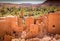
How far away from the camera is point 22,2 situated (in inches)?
440

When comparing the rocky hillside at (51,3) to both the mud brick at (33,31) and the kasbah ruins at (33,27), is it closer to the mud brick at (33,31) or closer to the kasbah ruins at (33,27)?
the kasbah ruins at (33,27)

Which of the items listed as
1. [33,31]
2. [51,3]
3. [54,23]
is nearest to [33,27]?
[33,31]

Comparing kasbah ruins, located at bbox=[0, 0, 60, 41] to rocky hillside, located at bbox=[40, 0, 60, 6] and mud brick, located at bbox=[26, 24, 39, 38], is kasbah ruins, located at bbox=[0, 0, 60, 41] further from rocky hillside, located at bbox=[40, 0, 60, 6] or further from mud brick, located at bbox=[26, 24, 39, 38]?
rocky hillside, located at bbox=[40, 0, 60, 6]

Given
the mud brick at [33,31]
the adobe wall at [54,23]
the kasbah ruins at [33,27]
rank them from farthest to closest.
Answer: the adobe wall at [54,23] < the kasbah ruins at [33,27] < the mud brick at [33,31]

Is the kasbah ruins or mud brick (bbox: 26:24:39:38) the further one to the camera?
the kasbah ruins

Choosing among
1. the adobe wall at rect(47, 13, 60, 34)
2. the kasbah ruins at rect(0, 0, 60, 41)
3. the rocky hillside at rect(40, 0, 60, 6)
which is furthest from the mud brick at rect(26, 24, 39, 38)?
the rocky hillside at rect(40, 0, 60, 6)

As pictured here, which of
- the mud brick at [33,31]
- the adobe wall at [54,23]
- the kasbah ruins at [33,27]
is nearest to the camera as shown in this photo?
the mud brick at [33,31]

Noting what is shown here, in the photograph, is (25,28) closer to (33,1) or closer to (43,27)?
(43,27)

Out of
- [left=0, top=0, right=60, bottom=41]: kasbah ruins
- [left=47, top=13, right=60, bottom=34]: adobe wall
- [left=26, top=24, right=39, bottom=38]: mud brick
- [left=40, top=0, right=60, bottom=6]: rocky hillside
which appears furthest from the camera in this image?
[left=40, top=0, right=60, bottom=6]: rocky hillside

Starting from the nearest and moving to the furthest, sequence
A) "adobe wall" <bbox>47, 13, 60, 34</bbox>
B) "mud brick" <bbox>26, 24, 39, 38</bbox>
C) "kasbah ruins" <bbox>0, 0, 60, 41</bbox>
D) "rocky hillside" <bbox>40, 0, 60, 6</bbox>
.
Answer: "mud brick" <bbox>26, 24, 39, 38</bbox>, "kasbah ruins" <bbox>0, 0, 60, 41</bbox>, "adobe wall" <bbox>47, 13, 60, 34</bbox>, "rocky hillside" <bbox>40, 0, 60, 6</bbox>

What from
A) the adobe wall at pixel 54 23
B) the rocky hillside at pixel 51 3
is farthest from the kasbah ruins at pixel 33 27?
the rocky hillside at pixel 51 3

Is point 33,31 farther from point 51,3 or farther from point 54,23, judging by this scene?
point 51,3

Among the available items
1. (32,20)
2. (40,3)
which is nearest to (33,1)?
(40,3)

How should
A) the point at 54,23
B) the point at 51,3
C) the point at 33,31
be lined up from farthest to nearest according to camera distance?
the point at 51,3, the point at 54,23, the point at 33,31
